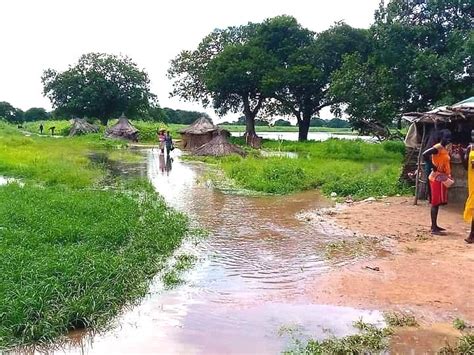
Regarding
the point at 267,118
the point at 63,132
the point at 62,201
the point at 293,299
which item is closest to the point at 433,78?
the point at 62,201

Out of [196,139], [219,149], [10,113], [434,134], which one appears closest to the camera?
[434,134]

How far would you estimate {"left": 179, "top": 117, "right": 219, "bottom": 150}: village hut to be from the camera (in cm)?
3709

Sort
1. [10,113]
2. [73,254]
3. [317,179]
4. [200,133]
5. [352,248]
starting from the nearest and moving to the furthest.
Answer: [73,254] → [352,248] → [317,179] → [200,133] → [10,113]

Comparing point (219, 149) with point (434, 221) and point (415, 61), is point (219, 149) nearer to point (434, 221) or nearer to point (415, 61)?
point (415, 61)

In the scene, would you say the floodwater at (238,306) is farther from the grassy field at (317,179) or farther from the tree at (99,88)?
the tree at (99,88)

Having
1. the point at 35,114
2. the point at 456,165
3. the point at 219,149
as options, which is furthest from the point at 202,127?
the point at 35,114

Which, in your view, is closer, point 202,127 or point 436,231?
point 436,231

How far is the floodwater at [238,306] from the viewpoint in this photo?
197 inches

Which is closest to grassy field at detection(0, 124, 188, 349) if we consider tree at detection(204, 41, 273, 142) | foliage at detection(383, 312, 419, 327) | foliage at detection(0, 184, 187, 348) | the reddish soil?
foliage at detection(0, 184, 187, 348)

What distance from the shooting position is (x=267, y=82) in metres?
35.8

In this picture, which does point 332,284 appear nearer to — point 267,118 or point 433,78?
point 433,78

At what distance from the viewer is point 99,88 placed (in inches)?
2288

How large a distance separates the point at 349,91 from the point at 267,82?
1112cm

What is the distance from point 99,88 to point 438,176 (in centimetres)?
5349
